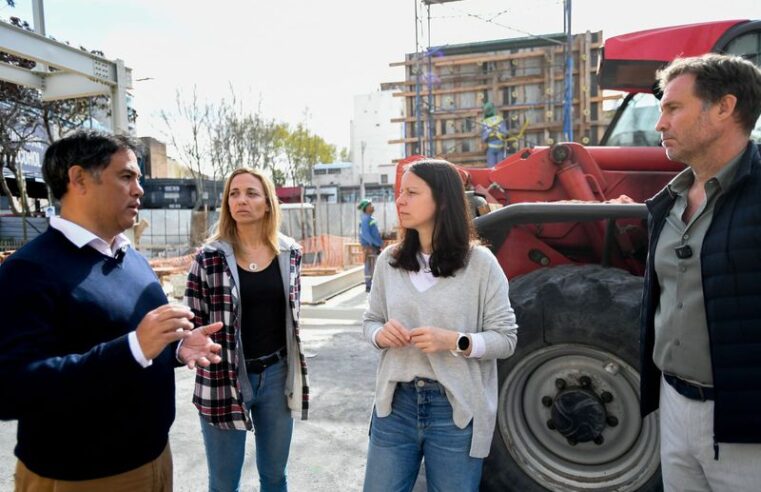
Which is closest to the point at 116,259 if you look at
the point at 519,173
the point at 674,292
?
the point at 674,292

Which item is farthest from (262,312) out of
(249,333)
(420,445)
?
(420,445)

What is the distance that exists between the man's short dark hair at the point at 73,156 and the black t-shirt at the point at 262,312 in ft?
2.90

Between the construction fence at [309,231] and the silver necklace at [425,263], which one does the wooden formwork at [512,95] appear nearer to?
the silver necklace at [425,263]

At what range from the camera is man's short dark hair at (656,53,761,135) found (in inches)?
68.7

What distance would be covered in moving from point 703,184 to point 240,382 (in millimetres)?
2061

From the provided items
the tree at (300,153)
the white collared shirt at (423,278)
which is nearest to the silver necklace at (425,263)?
the white collared shirt at (423,278)

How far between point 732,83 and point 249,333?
2176 mm

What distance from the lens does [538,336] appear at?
107 inches

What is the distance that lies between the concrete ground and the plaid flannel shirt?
1.10 m

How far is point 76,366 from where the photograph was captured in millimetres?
Answer: 1520

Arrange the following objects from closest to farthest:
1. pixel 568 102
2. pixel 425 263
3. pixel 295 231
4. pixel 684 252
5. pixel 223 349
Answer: pixel 684 252
pixel 425 263
pixel 223 349
pixel 568 102
pixel 295 231

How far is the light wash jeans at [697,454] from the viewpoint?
5.40ft

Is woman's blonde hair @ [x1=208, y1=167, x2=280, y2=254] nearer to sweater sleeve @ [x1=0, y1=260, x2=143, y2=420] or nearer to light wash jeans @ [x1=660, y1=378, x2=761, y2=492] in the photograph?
sweater sleeve @ [x1=0, y1=260, x2=143, y2=420]

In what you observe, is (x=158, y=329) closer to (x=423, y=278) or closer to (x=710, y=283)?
(x=423, y=278)
